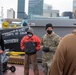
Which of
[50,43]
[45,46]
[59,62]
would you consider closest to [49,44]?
[50,43]

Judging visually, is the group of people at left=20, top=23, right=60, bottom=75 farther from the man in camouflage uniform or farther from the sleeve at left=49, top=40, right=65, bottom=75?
the sleeve at left=49, top=40, right=65, bottom=75

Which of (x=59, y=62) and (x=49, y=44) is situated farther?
(x=49, y=44)

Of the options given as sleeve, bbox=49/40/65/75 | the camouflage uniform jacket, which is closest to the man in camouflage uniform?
the camouflage uniform jacket

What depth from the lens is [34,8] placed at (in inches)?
735

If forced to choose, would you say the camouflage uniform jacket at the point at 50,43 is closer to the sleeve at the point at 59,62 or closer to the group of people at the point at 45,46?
the group of people at the point at 45,46

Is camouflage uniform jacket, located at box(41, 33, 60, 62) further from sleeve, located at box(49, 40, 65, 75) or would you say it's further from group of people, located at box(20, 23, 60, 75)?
sleeve, located at box(49, 40, 65, 75)

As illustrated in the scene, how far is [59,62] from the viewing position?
7.25 feet

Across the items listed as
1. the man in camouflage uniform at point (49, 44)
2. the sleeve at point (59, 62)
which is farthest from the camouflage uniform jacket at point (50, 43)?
the sleeve at point (59, 62)

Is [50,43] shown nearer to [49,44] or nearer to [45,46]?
[49,44]

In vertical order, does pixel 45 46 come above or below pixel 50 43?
below

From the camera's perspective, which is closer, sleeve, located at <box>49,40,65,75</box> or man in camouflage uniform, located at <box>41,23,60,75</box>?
sleeve, located at <box>49,40,65,75</box>

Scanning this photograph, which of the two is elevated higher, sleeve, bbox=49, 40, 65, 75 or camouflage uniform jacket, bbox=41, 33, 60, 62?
sleeve, bbox=49, 40, 65, 75

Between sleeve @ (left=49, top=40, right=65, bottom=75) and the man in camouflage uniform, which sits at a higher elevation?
sleeve @ (left=49, top=40, right=65, bottom=75)

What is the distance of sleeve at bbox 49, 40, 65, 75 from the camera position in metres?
2.16
